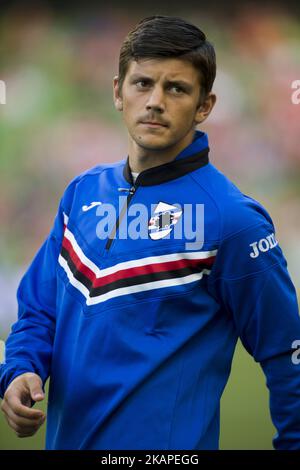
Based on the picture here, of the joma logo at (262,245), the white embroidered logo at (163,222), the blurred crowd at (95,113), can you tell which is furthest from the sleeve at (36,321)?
the blurred crowd at (95,113)

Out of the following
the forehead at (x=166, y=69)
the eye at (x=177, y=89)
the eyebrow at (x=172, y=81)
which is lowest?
the eye at (x=177, y=89)

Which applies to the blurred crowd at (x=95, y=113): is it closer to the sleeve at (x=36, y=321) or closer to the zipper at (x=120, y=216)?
the sleeve at (x=36, y=321)

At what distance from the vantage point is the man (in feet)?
3.65

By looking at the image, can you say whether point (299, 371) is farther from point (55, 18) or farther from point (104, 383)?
point (55, 18)

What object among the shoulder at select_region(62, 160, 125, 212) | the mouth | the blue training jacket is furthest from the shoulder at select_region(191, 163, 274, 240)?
the shoulder at select_region(62, 160, 125, 212)

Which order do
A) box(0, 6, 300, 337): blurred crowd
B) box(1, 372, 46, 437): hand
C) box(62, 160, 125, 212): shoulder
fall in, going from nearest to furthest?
box(1, 372, 46, 437): hand → box(62, 160, 125, 212): shoulder → box(0, 6, 300, 337): blurred crowd

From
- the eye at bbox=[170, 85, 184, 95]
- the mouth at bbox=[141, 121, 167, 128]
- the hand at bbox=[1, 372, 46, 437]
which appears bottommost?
the hand at bbox=[1, 372, 46, 437]

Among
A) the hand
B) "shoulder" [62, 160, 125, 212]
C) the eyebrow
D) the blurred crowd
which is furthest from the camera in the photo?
the blurred crowd

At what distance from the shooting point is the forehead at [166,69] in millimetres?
1153

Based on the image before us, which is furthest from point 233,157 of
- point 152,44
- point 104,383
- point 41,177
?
point 104,383

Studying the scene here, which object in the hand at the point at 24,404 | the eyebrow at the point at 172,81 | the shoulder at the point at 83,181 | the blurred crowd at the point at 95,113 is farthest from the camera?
the blurred crowd at the point at 95,113

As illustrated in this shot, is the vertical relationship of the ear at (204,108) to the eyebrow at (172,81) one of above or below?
below

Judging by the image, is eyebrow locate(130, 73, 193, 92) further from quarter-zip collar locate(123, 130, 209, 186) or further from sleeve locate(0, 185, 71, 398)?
sleeve locate(0, 185, 71, 398)

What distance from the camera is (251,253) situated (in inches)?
43.9
